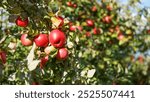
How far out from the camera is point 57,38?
10.2ft

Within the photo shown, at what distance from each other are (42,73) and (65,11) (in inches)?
87.1

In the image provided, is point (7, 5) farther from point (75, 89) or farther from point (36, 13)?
point (75, 89)

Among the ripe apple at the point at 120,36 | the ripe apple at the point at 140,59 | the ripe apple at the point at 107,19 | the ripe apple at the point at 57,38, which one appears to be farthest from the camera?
the ripe apple at the point at 140,59

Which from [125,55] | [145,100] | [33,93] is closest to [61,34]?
[33,93]

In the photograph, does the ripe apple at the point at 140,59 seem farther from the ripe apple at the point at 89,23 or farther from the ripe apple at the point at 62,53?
the ripe apple at the point at 62,53

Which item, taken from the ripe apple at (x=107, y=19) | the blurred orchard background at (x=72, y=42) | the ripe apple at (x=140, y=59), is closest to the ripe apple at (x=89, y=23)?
the blurred orchard background at (x=72, y=42)

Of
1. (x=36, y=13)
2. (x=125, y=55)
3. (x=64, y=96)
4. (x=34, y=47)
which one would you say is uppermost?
(x=36, y=13)

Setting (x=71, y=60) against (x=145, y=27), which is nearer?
(x=71, y=60)

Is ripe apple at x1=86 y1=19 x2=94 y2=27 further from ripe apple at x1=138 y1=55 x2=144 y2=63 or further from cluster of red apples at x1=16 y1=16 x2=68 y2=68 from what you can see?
cluster of red apples at x1=16 y1=16 x2=68 y2=68

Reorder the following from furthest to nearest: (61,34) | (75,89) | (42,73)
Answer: (42,73) → (75,89) → (61,34)

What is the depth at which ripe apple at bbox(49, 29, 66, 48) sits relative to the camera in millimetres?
3127

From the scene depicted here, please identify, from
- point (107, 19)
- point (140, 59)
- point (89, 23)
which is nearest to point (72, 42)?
point (89, 23)

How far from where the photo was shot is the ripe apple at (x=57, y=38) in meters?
3.13

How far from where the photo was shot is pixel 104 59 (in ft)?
20.9
